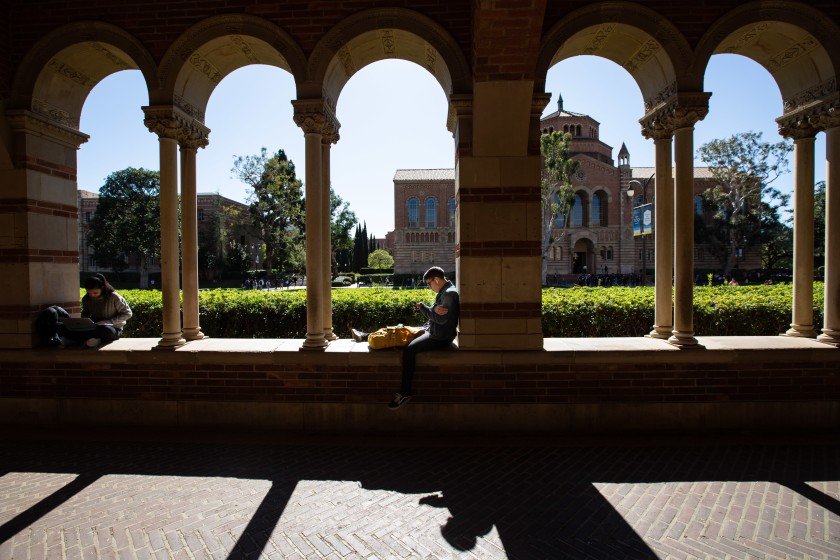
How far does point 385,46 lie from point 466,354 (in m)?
4.07

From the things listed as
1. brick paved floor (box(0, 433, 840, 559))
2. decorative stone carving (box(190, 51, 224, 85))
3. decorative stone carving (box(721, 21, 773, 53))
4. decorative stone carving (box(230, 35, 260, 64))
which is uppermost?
decorative stone carving (box(230, 35, 260, 64))

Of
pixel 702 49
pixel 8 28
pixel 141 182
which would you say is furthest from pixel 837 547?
pixel 141 182

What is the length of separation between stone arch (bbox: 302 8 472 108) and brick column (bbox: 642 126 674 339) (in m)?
2.72

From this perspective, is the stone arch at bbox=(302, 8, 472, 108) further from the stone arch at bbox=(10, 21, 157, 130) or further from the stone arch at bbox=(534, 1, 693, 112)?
the stone arch at bbox=(10, 21, 157, 130)

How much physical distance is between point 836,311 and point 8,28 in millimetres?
10921

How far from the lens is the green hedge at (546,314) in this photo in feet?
25.7

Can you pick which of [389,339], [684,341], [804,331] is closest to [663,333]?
[684,341]

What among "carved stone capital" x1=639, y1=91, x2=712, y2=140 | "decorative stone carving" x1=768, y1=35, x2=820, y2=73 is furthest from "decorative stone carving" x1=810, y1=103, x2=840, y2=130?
"carved stone capital" x1=639, y1=91, x2=712, y2=140

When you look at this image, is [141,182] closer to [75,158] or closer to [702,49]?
[75,158]

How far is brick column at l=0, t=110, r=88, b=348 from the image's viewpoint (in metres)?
5.46

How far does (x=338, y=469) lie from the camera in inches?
166

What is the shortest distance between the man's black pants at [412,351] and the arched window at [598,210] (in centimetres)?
5045

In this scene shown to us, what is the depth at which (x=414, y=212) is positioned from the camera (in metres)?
55.4

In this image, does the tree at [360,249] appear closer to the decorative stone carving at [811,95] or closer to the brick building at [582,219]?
the brick building at [582,219]
